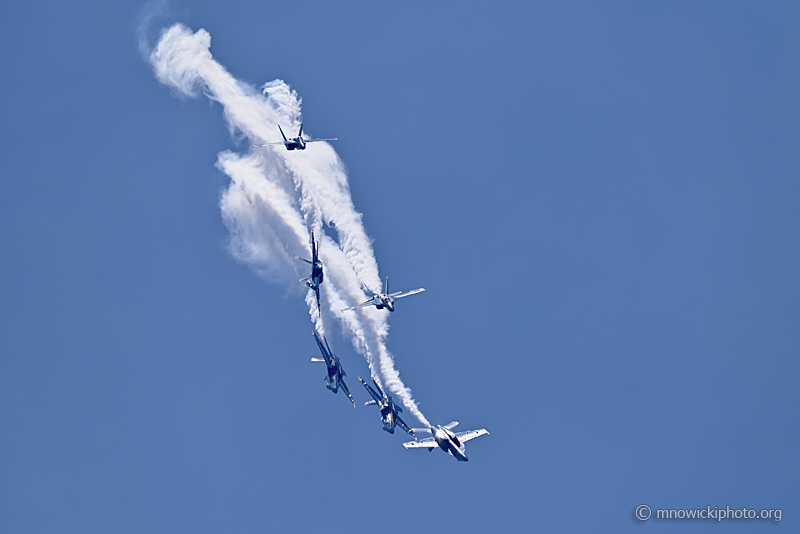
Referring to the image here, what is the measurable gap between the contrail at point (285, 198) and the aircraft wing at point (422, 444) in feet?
7.49

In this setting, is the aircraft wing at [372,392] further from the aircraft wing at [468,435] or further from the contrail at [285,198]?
the aircraft wing at [468,435]

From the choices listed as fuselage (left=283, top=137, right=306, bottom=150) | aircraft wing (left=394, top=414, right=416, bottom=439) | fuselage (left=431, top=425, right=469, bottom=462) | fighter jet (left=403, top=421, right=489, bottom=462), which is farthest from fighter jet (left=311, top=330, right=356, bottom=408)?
fuselage (left=283, top=137, right=306, bottom=150)

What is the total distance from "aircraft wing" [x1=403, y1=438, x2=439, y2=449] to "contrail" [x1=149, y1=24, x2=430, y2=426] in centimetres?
228

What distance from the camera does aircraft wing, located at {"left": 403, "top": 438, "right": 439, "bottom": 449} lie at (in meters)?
→ 81.1

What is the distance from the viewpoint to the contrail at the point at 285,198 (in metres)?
80.4

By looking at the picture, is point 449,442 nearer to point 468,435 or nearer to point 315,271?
point 468,435

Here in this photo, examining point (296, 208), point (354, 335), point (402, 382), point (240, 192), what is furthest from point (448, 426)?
point (240, 192)

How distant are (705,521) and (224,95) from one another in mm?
75411

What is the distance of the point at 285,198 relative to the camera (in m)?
81.2

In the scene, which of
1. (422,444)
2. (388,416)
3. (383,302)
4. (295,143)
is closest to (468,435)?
(422,444)

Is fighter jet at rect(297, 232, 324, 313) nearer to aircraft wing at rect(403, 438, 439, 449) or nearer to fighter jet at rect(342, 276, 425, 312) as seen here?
fighter jet at rect(342, 276, 425, 312)

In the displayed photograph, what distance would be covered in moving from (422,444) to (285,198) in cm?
2663

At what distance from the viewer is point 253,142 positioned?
270ft

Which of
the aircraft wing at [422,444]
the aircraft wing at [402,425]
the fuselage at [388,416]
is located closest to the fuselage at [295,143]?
the fuselage at [388,416]
